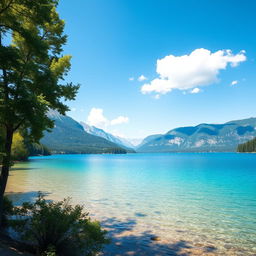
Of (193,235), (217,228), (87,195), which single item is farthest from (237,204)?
(87,195)

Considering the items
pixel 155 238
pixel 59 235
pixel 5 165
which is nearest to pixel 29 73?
pixel 5 165

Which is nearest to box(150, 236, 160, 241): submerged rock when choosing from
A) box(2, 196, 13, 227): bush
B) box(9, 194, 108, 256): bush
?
box(9, 194, 108, 256): bush

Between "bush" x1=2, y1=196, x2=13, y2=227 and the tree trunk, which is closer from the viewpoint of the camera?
the tree trunk

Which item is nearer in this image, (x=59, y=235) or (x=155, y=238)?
(x=59, y=235)

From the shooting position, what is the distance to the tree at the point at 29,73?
31.6ft

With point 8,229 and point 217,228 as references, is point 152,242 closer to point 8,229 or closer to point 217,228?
point 217,228

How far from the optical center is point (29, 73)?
11.3m

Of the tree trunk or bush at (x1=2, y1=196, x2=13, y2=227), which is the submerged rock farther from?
the tree trunk

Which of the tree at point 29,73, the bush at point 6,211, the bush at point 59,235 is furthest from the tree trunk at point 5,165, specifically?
the bush at point 6,211

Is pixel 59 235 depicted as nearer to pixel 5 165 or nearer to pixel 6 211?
pixel 5 165

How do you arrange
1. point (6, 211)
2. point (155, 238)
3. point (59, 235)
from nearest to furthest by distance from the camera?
point (59, 235), point (6, 211), point (155, 238)

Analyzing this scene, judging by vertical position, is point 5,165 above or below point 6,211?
above

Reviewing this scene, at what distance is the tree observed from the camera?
9.62 m

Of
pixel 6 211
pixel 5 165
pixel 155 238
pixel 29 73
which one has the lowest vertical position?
pixel 155 238
